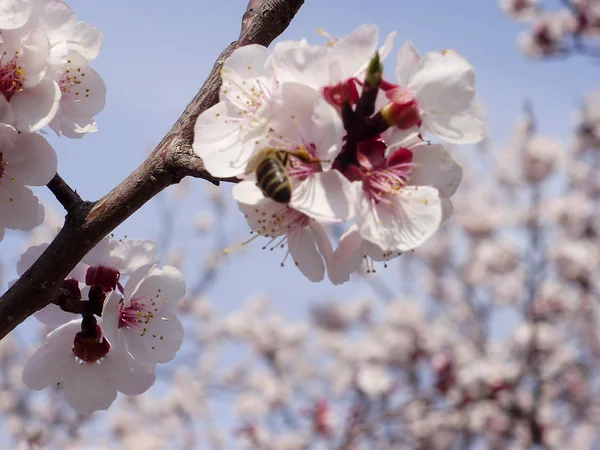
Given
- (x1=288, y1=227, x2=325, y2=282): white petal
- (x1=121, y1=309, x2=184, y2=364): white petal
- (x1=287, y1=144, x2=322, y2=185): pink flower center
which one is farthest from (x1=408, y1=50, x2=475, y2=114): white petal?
(x1=121, y1=309, x2=184, y2=364): white petal

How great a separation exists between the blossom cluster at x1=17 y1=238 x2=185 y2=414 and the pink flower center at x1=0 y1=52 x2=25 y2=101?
14.9 inches

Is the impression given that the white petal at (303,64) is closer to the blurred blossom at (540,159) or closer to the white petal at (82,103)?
the white petal at (82,103)

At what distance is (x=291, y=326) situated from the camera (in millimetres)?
10812

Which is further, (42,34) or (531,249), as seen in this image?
(531,249)

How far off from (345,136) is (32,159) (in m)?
0.63

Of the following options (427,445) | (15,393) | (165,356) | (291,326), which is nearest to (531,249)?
(427,445)

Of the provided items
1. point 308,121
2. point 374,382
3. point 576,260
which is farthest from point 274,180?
point 576,260

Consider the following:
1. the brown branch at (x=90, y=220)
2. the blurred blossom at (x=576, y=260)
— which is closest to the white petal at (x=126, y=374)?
the brown branch at (x=90, y=220)

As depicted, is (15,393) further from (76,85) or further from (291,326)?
(76,85)

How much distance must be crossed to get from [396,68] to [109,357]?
0.93 metres

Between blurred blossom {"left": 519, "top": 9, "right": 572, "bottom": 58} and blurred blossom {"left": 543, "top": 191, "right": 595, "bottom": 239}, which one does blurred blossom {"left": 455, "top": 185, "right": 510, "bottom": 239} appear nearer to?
blurred blossom {"left": 543, "top": 191, "right": 595, "bottom": 239}

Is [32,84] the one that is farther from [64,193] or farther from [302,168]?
[302,168]

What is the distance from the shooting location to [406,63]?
113cm

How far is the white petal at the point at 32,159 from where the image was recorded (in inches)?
47.7
